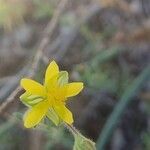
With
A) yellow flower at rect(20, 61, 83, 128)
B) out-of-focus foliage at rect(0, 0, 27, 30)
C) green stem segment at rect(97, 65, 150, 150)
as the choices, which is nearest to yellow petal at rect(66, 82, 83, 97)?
yellow flower at rect(20, 61, 83, 128)

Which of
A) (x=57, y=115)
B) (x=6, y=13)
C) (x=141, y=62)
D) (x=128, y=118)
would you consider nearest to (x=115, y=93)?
(x=128, y=118)

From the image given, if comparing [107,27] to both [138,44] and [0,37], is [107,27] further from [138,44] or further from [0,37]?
[0,37]

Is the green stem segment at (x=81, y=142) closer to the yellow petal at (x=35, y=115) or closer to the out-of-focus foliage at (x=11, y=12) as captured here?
the yellow petal at (x=35, y=115)

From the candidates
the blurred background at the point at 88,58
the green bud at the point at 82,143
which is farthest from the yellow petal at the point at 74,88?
the blurred background at the point at 88,58

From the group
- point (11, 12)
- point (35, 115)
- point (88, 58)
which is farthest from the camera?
point (11, 12)

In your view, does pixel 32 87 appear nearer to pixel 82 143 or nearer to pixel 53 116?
pixel 53 116

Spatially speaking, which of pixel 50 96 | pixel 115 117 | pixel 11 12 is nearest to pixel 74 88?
pixel 50 96
